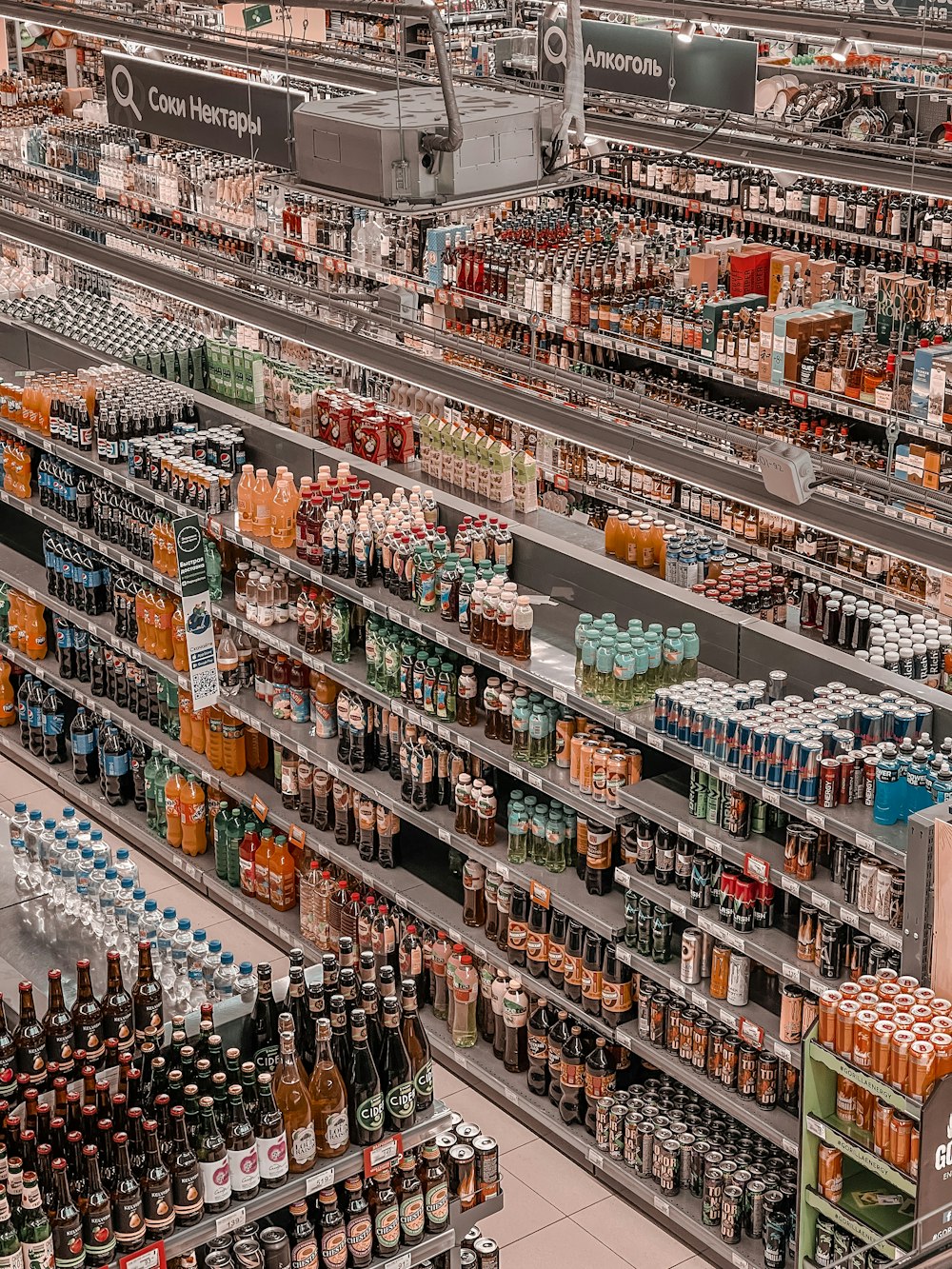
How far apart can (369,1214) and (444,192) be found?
91.3 inches

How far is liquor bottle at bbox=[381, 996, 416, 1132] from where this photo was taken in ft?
13.2

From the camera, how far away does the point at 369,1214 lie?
398 centimetres

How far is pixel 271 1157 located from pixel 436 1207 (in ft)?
1.78

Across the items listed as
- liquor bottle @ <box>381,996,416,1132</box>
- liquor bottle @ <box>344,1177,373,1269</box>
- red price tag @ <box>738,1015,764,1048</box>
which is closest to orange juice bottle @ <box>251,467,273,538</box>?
red price tag @ <box>738,1015,764,1048</box>

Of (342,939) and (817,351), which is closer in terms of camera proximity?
(342,939)

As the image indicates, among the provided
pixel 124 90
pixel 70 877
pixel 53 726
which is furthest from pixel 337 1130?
pixel 53 726

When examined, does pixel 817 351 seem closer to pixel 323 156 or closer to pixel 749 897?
pixel 749 897

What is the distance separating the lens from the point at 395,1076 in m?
4.11

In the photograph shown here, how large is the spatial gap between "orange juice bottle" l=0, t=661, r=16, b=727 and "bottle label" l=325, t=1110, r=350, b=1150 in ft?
16.6

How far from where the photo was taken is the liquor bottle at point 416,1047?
412 centimetres

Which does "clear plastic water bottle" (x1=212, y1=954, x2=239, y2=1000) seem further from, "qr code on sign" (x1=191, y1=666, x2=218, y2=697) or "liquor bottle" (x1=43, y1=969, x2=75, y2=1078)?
"qr code on sign" (x1=191, y1=666, x2=218, y2=697)

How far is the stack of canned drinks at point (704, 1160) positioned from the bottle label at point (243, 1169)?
71.1 inches

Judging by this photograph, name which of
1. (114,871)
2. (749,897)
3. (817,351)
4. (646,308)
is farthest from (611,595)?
(646,308)

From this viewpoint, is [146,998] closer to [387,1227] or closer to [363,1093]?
[363,1093]
